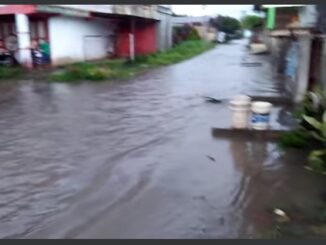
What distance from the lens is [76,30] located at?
908 inches

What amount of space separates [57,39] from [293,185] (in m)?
17.2

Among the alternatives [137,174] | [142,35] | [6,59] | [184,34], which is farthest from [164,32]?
[137,174]

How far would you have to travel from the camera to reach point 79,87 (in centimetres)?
1539

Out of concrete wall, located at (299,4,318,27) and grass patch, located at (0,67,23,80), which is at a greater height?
concrete wall, located at (299,4,318,27)

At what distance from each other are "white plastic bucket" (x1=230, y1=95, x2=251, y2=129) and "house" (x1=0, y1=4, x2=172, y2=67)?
1219 cm

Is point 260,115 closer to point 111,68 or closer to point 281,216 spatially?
point 281,216

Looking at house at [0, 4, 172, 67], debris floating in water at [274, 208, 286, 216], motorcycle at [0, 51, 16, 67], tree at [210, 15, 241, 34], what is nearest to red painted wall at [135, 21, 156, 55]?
house at [0, 4, 172, 67]

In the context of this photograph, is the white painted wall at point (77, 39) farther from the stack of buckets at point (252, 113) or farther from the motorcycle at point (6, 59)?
the stack of buckets at point (252, 113)

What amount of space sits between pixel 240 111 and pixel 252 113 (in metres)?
0.25

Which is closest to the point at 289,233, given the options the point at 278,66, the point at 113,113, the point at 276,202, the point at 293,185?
the point at 276,202

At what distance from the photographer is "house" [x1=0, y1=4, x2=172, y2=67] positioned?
736 inches

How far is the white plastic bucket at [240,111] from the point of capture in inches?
330

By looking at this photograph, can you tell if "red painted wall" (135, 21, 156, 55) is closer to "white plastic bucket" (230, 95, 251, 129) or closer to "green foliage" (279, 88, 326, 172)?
"white plastic bucket" (230, 95, 251, 129)

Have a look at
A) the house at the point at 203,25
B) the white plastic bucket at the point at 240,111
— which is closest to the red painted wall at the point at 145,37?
the house at the point at 203,25
